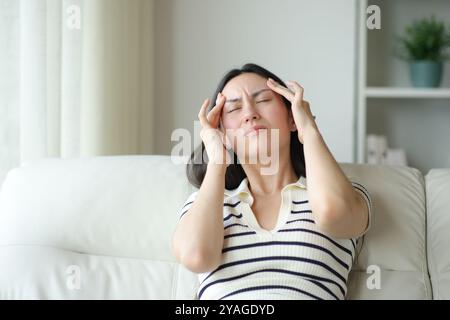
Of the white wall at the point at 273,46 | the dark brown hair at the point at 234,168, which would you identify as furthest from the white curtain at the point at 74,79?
the dark brown hair at the point at 234,168

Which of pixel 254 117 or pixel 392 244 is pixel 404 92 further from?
pixel 254 117

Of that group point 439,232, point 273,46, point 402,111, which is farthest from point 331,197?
point 402,111

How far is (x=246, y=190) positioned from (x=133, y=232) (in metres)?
0.33

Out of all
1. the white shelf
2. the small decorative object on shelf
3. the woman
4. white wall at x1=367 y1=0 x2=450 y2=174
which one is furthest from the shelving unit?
the woman

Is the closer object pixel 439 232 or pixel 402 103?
pixel 439 232

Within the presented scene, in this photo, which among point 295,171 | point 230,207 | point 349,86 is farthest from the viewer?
point 349,86

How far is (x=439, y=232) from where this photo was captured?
162 centimetres

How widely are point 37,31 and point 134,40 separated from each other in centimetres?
73

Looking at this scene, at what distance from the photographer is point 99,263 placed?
1.67 meters

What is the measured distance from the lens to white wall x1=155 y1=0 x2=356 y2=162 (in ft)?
9.57

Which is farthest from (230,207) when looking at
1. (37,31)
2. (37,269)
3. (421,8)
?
(421,8)

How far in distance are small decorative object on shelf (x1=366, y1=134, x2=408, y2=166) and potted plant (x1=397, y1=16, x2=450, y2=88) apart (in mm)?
290
